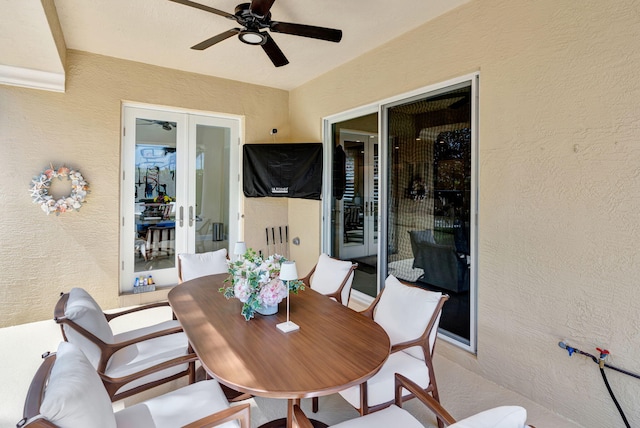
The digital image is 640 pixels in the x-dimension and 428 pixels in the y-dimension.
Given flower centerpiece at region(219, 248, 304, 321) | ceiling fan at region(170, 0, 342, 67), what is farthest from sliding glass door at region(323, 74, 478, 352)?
flower centerpiece at region(219, 248, 304, 321)

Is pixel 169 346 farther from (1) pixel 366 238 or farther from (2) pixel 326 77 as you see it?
(2) pixel 326 77

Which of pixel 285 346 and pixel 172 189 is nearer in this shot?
pixel 285 346

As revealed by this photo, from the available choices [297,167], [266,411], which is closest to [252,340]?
[266,411]

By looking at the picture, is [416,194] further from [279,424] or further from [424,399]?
[279,424]

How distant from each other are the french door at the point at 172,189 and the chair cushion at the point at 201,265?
4.96 ft

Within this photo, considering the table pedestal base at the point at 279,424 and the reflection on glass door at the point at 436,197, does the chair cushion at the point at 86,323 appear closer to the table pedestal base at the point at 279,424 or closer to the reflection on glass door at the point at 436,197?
the table pedestal base at the point at 279,424

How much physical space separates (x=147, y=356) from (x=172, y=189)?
2.97 m

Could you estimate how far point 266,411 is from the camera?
7.45 ft

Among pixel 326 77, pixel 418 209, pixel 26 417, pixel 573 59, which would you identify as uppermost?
pixel 326 77

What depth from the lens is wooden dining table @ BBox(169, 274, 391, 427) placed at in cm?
143

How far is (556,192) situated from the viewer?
7.68 feet

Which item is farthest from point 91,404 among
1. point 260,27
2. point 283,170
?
point 283,170

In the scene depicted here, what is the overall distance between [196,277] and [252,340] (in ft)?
5.53

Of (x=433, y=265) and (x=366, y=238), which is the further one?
(x=366, y=238)
